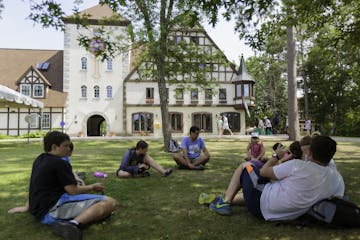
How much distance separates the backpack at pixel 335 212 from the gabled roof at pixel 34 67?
90.1 feet

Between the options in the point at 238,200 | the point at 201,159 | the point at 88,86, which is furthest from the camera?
the point at 88,86

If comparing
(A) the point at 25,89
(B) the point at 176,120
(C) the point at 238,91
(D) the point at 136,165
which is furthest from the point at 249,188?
(A) the point at 25,89

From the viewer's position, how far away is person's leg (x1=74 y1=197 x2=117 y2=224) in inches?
120

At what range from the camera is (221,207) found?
12.0 feet

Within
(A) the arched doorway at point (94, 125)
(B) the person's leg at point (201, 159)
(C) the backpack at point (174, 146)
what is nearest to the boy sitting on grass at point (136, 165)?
(B) the person's leg at point (201, 159)

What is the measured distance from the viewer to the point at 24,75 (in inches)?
1102

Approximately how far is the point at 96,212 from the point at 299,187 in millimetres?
A: 2183

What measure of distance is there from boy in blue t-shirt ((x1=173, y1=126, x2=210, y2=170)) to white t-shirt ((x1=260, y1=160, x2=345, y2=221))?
3.81 m

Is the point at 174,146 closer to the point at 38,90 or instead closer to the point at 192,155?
the point at 192,155

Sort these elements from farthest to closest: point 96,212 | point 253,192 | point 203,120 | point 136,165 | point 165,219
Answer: point 203,120 < point 136,165 < point 165,219 < point 253,192 < point 96,212

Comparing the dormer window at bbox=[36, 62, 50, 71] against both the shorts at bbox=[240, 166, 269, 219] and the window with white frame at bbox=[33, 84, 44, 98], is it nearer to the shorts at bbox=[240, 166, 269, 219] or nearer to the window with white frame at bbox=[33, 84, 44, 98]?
the window with white frame at bbox=[33, 84, 44, 98]

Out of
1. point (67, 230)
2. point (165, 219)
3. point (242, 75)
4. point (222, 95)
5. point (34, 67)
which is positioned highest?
point (34, 67)

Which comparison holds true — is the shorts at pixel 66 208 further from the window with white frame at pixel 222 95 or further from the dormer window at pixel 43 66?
the dormer window at pixel 43 66

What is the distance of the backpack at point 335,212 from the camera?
2.97 m
